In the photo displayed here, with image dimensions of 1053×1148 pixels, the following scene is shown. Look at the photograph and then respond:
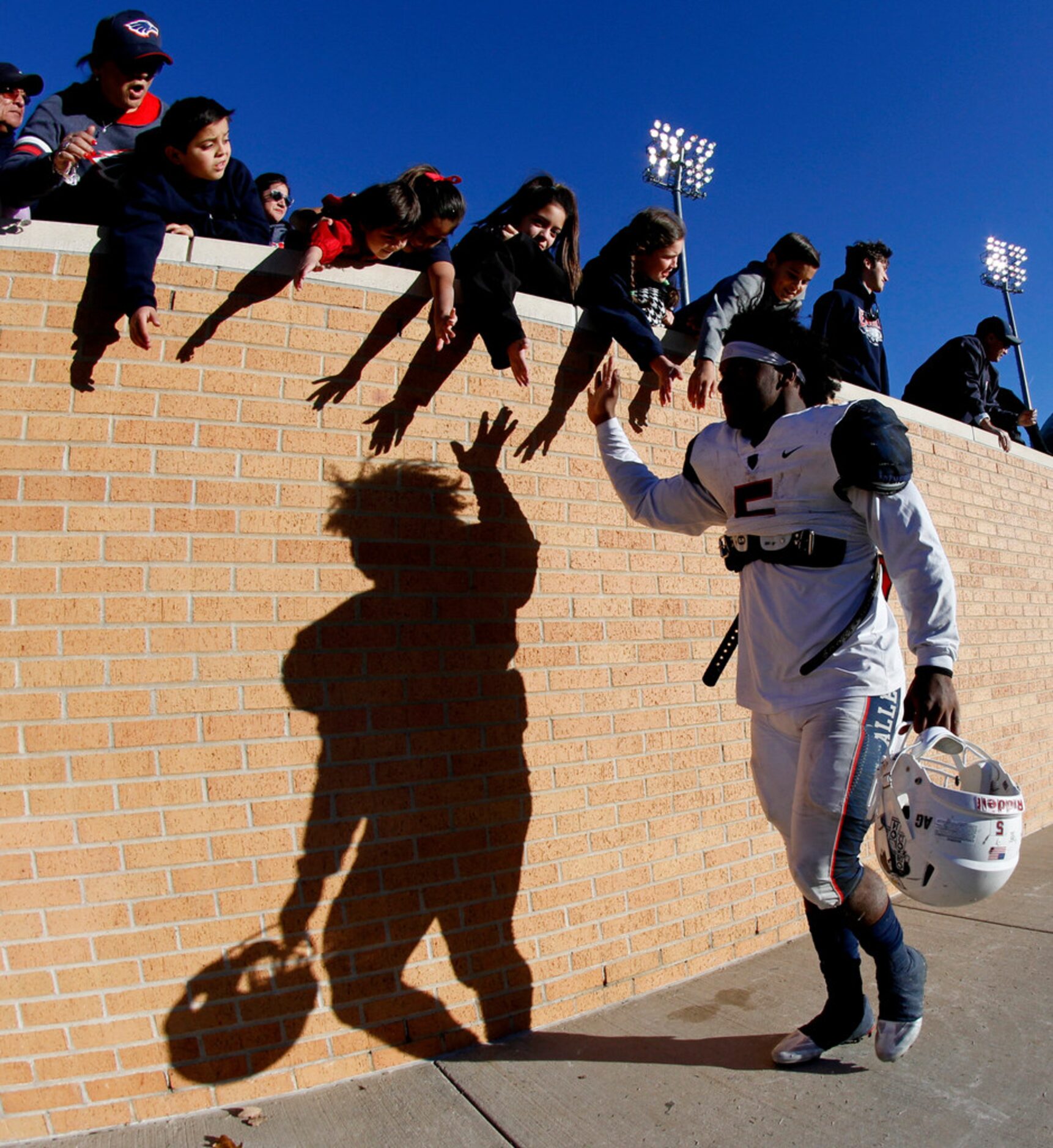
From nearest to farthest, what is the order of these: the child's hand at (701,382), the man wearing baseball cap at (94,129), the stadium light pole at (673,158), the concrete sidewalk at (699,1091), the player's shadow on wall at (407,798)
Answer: the concrete sidewalk at (699,1091), the player's shadow on wall at (407,798), the man wearing baseball cap at (94,129), the child's hand at (701,382), the stadium light pole at (673,158)

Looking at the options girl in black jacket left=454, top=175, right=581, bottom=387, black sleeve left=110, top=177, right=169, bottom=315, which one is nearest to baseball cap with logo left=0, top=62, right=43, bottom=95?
black sleeve left=110, top=177, right=169, bottom=315

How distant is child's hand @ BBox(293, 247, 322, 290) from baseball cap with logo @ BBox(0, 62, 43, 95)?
5.34ft

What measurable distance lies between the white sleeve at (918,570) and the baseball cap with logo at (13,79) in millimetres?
3623

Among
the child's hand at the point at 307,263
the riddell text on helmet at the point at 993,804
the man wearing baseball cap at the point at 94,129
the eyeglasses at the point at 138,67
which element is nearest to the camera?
the riddell text on helmet at the point at 993,804

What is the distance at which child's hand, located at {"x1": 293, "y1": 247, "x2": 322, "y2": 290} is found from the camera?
115 inches

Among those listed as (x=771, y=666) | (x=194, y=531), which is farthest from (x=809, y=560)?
(x=194, y=531)

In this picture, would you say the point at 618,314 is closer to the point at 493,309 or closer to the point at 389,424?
the point at 493,309

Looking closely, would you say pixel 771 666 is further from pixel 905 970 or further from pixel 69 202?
pixel 69 202

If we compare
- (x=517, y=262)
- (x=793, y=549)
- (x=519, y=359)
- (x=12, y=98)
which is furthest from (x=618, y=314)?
(x=12, y=98)

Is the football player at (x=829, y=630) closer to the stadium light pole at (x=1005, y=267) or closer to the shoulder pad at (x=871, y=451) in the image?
the shoulder pad at (x=871, y=451)

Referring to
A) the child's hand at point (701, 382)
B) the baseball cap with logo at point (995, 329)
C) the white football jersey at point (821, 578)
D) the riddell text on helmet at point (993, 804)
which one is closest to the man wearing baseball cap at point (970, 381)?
the baseball cap with logo at point (995, 329)

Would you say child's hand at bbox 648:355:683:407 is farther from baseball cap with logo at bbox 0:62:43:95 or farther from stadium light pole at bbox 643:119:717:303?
stadium light pole at bbox 643:119:717:303

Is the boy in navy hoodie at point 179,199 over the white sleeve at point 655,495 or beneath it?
over

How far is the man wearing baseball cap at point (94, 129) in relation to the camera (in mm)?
2789
